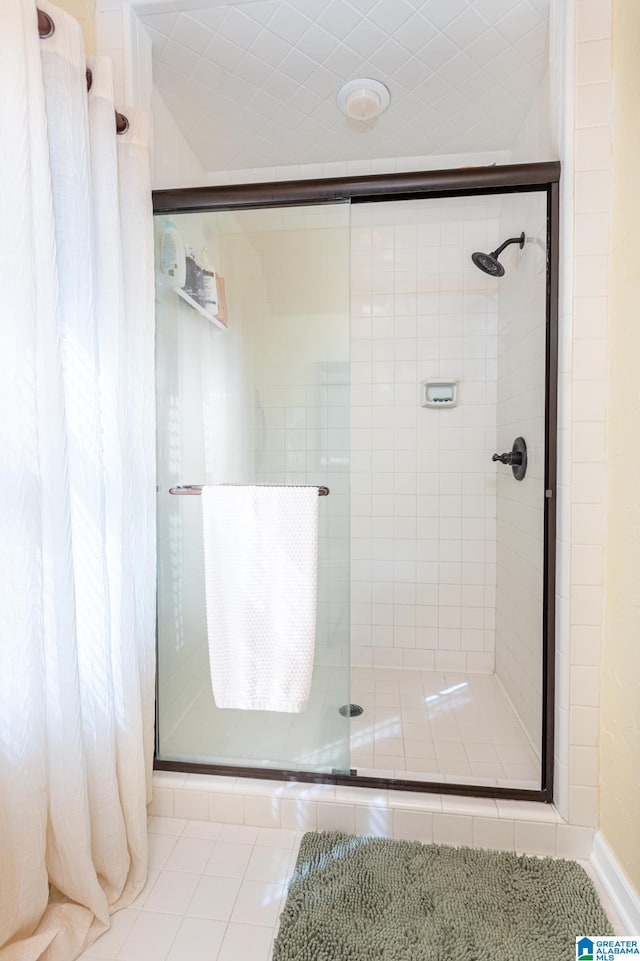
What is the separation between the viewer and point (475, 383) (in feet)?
7.37

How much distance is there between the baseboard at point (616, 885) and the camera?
1030 mm

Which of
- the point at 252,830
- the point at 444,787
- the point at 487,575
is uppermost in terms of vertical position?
the point at 487,575

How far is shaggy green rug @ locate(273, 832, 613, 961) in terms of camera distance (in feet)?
3.26

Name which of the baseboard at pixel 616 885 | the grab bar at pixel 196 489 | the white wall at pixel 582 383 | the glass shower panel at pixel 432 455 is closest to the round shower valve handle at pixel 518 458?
the glass shower panel at pixel 432 455

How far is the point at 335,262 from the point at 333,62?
0.79 meters

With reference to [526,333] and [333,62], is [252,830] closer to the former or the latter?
[526,333]

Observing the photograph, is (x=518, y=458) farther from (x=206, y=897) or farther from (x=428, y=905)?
(x=206, y=897)

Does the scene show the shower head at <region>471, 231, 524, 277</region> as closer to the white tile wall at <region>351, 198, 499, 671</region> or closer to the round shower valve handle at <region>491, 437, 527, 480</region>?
the white tile wall at <region>351, 198, 499, 671</region>

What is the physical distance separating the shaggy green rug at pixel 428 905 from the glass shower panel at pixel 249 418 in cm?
26

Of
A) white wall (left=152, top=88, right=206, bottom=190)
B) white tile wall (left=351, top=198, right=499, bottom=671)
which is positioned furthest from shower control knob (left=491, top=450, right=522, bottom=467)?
white wall (left=152, top=88, right=206, bottom=190)

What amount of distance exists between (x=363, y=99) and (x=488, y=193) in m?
0.71

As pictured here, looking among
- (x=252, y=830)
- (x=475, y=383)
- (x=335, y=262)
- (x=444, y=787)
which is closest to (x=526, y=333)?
(x=475, y=383)

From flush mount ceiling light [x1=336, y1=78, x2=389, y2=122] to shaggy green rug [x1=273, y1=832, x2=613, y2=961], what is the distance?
240 cm

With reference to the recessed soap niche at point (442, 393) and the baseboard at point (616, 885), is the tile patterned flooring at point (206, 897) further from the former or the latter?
the recessed soap niche at point (442, 393)
